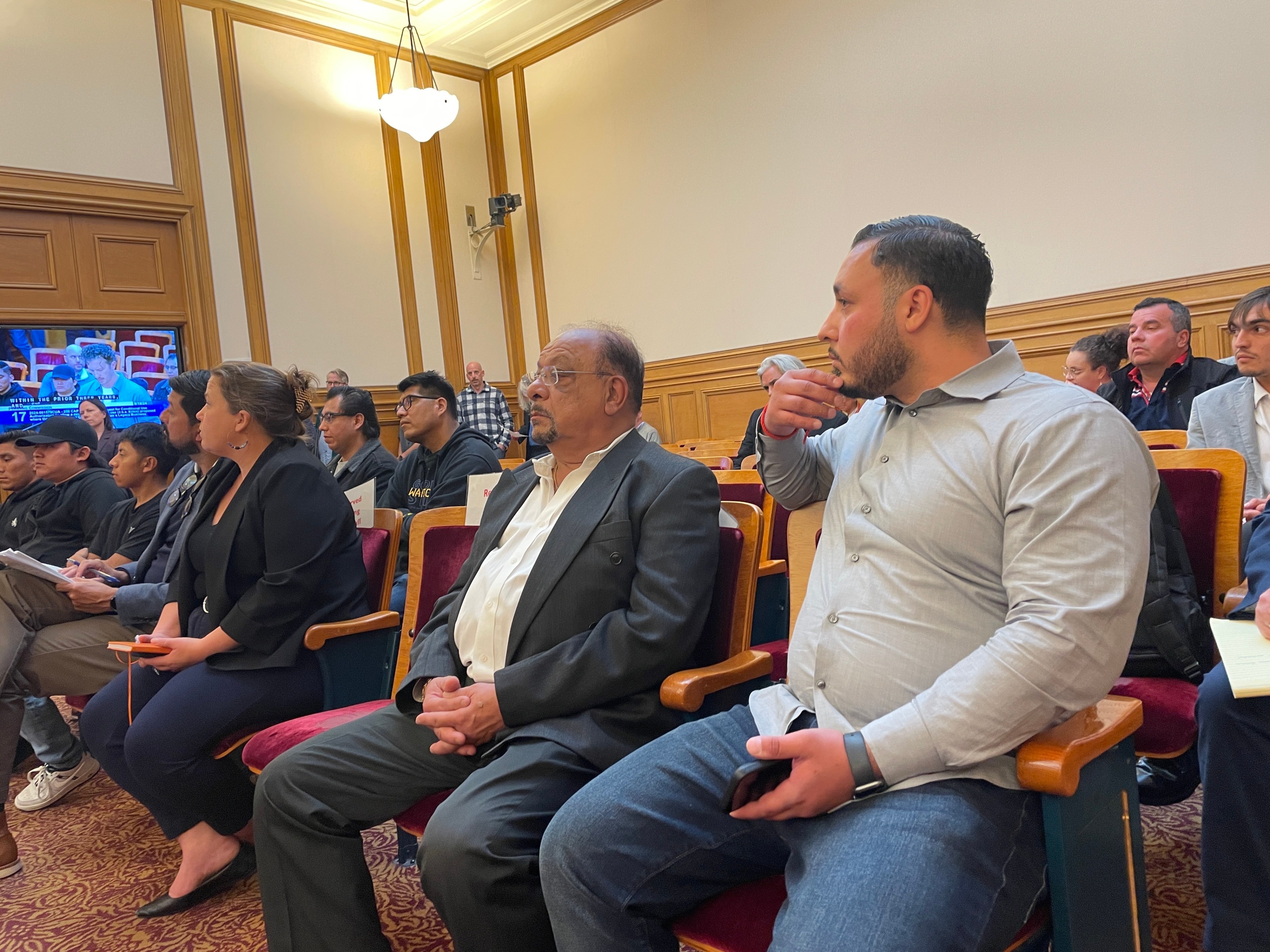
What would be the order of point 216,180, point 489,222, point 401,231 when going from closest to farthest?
1. point 216,180
2. point 401,231
3. point 489,222

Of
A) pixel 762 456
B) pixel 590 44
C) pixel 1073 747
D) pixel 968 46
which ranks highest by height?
pixel 590 44

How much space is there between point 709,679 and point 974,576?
1.66 ft

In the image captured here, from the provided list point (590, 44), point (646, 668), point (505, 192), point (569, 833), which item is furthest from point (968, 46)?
point (569, 833)

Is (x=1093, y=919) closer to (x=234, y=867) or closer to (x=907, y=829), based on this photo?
(x=907, y=829)

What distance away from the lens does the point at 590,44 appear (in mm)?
7746

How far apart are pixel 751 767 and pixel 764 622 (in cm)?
131

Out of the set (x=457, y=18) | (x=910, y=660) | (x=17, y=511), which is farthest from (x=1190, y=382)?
(x=457, y=18)

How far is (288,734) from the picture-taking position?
6.18 feet

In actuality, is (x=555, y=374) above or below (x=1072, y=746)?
above

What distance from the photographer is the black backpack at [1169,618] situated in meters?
1.57

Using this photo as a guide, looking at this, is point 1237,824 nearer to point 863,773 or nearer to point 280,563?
point 863,773

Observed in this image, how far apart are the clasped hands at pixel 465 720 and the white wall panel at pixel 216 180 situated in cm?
627

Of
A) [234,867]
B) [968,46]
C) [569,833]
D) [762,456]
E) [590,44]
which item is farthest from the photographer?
[590,44]

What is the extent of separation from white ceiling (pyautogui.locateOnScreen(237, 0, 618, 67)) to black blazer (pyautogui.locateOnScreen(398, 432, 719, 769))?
6.97 metres
